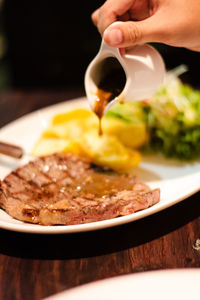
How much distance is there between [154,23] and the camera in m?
2.05

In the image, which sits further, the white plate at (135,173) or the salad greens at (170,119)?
the salad greens at (170,119)

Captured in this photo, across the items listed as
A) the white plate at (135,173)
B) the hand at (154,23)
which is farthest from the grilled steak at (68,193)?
the hand at (154,23)

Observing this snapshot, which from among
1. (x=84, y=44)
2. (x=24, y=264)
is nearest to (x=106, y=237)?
(x=24, y=264)

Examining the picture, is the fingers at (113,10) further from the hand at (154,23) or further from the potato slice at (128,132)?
the potato slice at (128,132)

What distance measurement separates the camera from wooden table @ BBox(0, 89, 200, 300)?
5.56ft

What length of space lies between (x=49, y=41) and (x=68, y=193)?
4.72 metres

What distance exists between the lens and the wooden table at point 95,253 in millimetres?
1693

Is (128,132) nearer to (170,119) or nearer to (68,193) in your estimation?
(170,119)

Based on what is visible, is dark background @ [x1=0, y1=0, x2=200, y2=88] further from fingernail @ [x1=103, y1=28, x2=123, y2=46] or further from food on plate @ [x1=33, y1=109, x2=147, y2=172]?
fingernail @ [x1=103, y1=28, x2=123, y2=46]

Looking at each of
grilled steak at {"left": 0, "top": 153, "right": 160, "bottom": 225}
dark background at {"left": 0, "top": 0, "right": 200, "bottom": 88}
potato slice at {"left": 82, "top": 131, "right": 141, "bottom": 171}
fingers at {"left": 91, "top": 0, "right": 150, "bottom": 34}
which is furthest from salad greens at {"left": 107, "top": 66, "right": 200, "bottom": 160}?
dark background at {"left": 0, "top": 0, "right": 200, "bottom": 88}

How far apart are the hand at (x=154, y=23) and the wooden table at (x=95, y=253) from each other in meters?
1.09

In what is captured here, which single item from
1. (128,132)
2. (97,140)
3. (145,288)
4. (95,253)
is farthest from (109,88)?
(145,288)

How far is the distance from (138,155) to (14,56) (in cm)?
450

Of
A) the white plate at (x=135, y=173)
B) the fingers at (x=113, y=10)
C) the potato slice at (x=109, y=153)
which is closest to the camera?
the white plate at (x=135, y=173)
